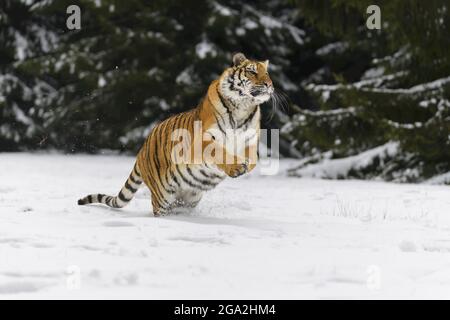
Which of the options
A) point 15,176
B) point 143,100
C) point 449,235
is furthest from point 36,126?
point 449,235

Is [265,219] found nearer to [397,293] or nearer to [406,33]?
[397,293]

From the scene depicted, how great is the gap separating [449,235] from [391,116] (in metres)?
7.05

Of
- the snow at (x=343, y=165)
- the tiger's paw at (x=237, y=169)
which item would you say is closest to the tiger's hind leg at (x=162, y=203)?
the tiger's paw at (x=237, y=169)

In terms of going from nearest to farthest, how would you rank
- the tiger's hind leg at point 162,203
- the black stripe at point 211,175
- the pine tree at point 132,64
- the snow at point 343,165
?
the black stripe at point 211,175 < the tiger's hind leg at point 162,203 < the snow at point 343,165 < the pine tree at point 132,64

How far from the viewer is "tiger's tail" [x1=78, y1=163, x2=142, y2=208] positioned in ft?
25.1

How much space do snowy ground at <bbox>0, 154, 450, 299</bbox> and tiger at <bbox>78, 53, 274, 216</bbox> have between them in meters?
0.28

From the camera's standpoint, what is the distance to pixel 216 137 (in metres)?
6.85

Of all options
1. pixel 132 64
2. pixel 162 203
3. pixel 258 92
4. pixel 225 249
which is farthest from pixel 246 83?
pixel 132 64

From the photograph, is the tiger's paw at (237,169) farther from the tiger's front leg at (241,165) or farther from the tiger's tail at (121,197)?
the tiger's tail at (121,197)

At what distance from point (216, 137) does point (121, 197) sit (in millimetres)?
1346

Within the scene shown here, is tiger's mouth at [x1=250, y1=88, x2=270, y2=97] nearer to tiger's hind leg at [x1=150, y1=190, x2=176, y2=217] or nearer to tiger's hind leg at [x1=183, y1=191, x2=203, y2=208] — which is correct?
tiger's hind leg at [x1=183, y1=191, x2=203, y2=208]

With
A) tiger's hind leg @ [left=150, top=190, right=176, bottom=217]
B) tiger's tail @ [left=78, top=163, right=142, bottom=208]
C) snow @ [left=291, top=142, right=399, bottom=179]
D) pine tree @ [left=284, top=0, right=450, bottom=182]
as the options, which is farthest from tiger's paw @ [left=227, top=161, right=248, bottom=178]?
snow @ [left=291, top=142, right=399, bottom=179]

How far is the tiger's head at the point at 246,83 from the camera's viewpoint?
22.3 feet

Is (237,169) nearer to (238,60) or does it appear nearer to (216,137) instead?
(216,137)
